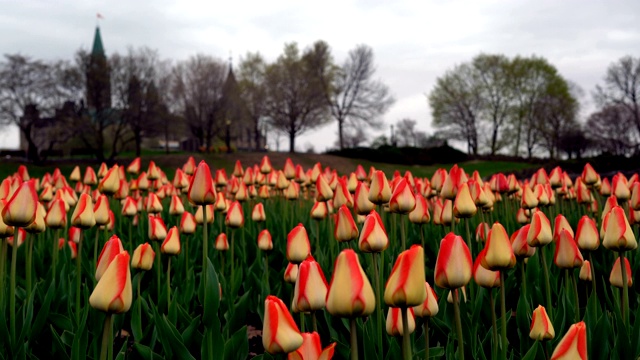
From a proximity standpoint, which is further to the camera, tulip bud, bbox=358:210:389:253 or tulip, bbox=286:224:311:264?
tulip, bbox=286:224:311:264

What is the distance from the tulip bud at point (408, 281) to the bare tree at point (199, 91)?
141 ft

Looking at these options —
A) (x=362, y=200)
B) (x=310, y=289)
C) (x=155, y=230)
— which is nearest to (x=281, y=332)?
(x=310, y=289)

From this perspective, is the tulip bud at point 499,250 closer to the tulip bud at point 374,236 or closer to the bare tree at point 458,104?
the tulip bud at point 374,236

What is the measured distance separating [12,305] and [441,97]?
50087mm

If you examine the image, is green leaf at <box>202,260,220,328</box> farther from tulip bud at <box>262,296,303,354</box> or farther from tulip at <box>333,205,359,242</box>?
tulip bud at <box>262,296,303,354</box>

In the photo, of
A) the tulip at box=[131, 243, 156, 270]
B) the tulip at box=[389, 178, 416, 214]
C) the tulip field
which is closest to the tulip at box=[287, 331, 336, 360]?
the tulip field

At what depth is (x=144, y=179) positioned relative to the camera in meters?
5.17

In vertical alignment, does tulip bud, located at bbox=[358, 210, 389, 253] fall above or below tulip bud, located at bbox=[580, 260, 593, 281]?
above

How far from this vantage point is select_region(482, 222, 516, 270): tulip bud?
1835 mm

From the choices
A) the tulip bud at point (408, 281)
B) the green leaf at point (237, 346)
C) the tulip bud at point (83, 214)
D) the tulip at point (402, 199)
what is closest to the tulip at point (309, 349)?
the tulip bud at point (408, 281)

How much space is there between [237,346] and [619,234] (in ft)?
5.80

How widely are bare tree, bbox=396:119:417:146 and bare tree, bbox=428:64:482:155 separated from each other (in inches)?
802

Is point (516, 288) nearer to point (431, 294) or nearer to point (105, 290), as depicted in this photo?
point (431, 294)

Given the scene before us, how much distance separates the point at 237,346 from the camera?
2.44 metres
